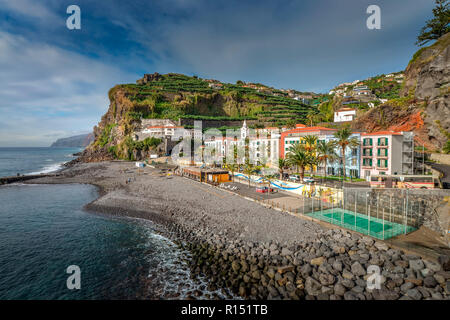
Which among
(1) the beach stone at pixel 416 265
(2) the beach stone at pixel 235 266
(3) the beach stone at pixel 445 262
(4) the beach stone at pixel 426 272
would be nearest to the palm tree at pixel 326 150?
(1) the beach stone at pixel 416 265

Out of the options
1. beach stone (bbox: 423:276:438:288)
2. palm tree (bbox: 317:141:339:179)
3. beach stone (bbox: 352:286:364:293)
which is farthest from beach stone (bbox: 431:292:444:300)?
palm tree (bbox: 317:141:339:179)

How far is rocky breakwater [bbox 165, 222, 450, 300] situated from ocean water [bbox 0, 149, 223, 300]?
79.1 inches

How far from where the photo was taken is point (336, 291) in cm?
1156

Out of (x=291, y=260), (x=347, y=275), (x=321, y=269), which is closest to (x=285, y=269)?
(x=291, y=260)

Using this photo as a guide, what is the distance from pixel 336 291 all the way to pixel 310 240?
17.4 ft

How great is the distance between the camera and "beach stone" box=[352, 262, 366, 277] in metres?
12.8

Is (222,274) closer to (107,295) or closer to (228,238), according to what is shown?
(228,238)

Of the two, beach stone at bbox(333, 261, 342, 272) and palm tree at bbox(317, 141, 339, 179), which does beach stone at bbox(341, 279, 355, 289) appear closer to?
beach stone at bbox(333, 261, 342, 272)

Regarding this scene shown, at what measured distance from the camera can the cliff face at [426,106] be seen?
122ft

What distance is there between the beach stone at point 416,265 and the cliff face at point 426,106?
120 ft

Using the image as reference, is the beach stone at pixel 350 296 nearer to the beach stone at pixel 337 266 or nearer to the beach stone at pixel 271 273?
the beach stone at pixel 337 266

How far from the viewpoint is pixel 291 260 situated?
47.9ft

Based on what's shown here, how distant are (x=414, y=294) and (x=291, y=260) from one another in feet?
21.5
